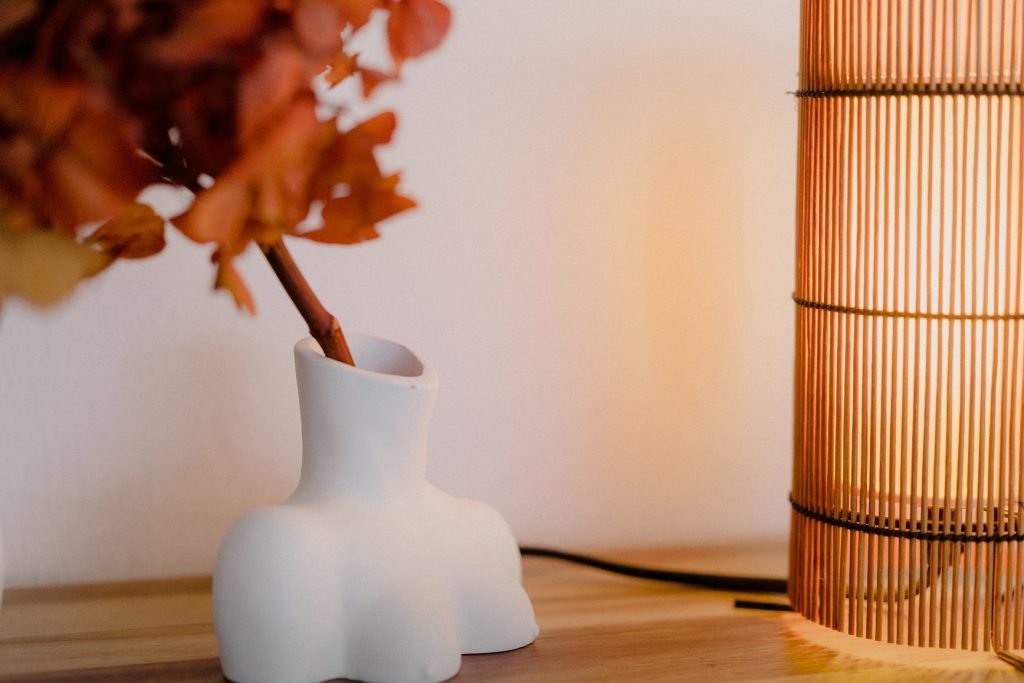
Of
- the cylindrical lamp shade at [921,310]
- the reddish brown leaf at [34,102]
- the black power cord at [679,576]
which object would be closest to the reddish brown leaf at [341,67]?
the reddish brown leaf at [34,102]

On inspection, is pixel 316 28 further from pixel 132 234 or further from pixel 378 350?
pixel 378 350

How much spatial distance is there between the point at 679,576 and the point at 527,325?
0.25 metres

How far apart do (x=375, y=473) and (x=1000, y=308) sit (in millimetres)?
402

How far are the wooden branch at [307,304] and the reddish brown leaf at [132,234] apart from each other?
0.07 metres

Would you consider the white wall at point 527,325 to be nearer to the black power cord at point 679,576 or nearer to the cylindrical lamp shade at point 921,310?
the black power cord at point 679,576

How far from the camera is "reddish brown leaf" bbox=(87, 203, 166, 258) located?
19.4 inches

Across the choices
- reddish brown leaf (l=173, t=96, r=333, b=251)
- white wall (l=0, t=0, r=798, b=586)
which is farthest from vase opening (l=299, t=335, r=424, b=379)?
reddish brown leaf (l=173, t=96, r=333, b=251)

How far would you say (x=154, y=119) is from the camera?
17.8 inches

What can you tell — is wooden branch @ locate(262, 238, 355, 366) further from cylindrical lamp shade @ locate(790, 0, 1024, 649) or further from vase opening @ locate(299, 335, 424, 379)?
cylindrical lamp shade @ locate(790, 0, 1024, 649)

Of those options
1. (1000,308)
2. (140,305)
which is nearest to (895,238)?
(1000,308)

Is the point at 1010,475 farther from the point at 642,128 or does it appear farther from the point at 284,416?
the point at 284,416

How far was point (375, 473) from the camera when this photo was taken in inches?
27.2

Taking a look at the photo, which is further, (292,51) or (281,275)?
(281,275)

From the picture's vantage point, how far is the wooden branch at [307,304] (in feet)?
2.00
